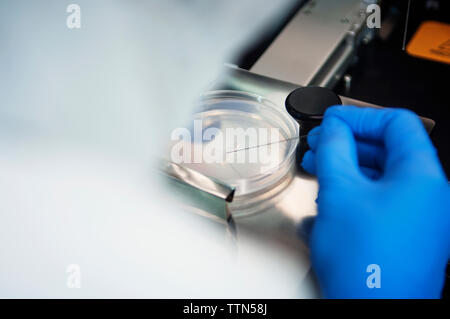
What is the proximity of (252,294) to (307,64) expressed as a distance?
2.10 ft

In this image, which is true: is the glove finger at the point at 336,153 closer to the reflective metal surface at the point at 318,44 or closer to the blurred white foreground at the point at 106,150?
the blurred white foreground at the point at 106,150

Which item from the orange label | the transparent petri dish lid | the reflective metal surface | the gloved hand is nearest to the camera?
the gloved hand

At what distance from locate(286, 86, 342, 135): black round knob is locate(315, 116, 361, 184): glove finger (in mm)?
50

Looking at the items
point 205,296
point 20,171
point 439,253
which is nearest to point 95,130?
Answer: point 20,171

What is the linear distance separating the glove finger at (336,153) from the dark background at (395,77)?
45cm

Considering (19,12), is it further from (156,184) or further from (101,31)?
(156,184)

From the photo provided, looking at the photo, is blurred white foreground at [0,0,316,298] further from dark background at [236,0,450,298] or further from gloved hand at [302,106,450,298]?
dark background at [236,0,450,298]

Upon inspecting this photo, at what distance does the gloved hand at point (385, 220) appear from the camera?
2.74 feet

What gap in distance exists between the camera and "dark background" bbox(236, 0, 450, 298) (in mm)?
1345

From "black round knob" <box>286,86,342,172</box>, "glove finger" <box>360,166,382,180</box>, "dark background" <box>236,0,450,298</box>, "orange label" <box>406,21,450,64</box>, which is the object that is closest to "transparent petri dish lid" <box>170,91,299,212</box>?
"black round knob" <box>286,86,342,172</box>

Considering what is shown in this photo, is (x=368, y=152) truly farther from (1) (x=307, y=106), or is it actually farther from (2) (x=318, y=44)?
(2) (x=318, y=44)

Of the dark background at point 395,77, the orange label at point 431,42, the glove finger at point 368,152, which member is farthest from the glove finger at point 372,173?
the orange label at point 431,42

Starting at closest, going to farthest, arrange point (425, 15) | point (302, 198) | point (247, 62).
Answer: point (302, 198) → point (247, 62) → point (425, 15)
